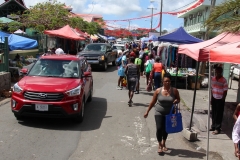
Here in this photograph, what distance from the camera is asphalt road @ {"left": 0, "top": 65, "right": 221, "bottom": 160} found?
18.9ft

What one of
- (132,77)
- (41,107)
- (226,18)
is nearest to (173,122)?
(41,107)

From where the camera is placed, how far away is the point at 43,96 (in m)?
7.01

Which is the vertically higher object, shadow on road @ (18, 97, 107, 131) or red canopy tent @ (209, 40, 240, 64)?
red canopy tent @ (209, 40, 240, 64)

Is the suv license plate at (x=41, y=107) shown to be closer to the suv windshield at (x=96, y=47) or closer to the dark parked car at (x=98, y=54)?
the dark parked car at (x=98, y=54)

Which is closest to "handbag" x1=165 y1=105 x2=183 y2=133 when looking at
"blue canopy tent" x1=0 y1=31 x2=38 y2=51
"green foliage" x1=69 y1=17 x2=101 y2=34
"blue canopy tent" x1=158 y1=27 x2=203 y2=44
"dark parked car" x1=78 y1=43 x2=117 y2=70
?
"blue canopy tent" x1=158 y1=27 x2=203 y2=44

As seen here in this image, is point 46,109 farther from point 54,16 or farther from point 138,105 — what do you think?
point 54,16

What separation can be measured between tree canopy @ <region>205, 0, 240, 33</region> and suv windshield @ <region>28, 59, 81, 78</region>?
12.5ft

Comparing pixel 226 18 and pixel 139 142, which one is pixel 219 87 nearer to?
pixel 226 18

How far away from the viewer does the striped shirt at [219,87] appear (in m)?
7.40

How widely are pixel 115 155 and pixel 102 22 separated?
44.9 meters

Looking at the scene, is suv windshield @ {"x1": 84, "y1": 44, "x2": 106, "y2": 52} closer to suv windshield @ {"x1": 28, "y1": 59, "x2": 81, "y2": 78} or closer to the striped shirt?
suv windshield @ {"x1": 28, "y1": 59, "x2": 81, "y2": 78}

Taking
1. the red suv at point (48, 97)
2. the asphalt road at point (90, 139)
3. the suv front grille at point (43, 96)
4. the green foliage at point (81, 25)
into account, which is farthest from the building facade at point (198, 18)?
the suv front grille at point (43, 96)

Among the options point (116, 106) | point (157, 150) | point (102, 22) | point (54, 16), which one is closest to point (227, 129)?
point (157, 150)

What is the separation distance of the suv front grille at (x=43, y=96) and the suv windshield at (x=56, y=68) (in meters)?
1.18
